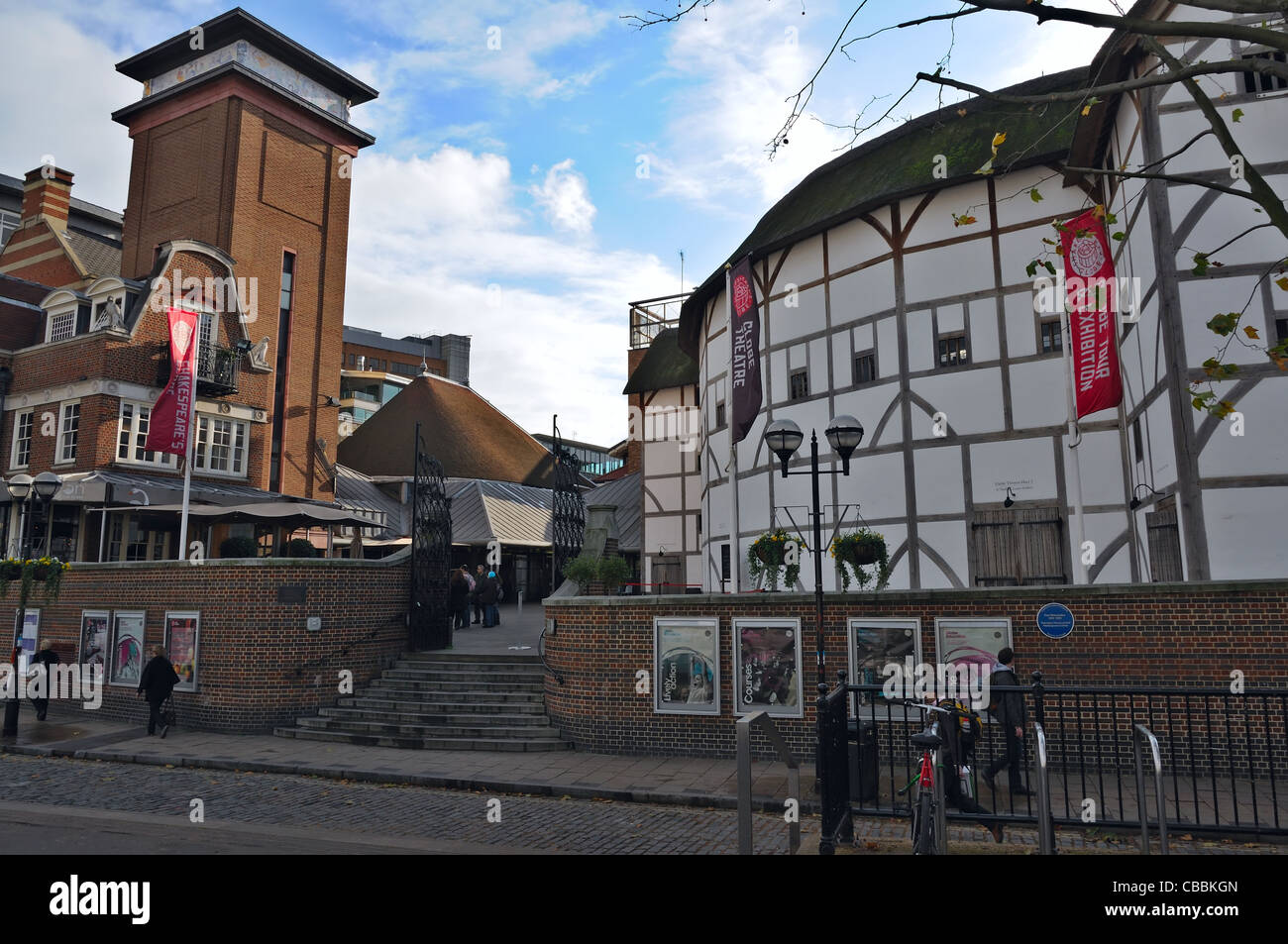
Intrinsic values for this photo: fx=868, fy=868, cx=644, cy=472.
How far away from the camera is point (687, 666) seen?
41.7ft

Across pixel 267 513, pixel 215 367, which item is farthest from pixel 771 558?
pixel 215 367

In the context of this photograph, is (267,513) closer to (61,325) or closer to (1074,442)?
(61,325)

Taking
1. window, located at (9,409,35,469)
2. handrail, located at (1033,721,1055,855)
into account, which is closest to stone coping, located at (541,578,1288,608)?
handrail, located at (1033,721,1055,855)

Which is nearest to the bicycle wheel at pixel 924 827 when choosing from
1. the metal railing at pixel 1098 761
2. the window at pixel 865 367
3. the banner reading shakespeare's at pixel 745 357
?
the metal railing at pixel 1098 761

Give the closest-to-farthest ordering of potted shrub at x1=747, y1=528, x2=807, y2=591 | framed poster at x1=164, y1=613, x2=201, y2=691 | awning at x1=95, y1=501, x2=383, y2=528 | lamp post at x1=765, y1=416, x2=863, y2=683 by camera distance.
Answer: lamp post at x1=765, y1=416, x2=863, y2=683 < framed poster at x1=164, y1=613, x2=201, y2=691 < potted shrub at x1=747, y1=528, x2=807, y2=591 < awning at x1=95, y1=501, x2=383, y2=528

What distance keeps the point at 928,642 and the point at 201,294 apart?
24668 millimetres

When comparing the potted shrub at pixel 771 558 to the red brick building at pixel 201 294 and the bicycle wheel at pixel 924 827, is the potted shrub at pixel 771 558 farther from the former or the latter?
the red brick building at pixel 201 294

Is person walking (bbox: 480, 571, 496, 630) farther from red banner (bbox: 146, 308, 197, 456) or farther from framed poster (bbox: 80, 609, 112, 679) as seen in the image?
framed poster (bbox: 80, 609, 112, 679)

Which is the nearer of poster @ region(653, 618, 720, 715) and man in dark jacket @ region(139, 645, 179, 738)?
poster @ region(653, 618, 720, 715)

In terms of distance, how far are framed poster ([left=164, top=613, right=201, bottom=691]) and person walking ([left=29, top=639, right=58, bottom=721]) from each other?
8.11 feet

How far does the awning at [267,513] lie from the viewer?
19328mm

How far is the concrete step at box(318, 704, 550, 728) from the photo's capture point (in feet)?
45.7
